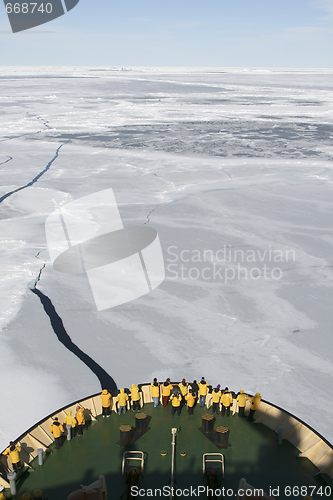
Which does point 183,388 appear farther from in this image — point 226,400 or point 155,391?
point 226,400

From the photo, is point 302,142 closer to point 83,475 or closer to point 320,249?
point 320,249

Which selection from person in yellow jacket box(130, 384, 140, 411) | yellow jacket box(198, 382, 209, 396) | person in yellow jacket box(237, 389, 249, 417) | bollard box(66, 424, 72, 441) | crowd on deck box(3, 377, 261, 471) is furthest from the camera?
yellow jacket box(198, 382, 209, 396)

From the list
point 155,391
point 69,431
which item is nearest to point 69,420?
point 69,431

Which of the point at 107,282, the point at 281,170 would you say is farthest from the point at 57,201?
the point at 281,170

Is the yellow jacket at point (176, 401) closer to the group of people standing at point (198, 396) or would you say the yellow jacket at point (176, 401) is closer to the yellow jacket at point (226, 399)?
the group of people standing at point (198, 396)

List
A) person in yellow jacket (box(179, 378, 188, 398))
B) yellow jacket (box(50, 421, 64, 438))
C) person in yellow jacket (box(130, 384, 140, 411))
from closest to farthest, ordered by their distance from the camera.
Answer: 1. yellow jacket (box(50, 421, 64, 438))
2. person in yellow jacket (box(130, 384, 140, 411))
3. person in yellow jacket (box(179, 378, 188, 398))

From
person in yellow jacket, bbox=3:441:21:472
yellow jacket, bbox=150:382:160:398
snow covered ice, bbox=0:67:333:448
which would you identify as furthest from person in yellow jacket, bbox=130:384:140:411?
person in yellow jacket, bbox=3:441:21:472

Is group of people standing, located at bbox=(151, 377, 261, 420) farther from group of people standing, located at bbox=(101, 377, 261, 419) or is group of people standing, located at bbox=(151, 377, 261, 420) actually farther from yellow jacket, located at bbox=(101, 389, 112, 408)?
yellow jacket, located at bbox=(101, 389, 112, 408)
